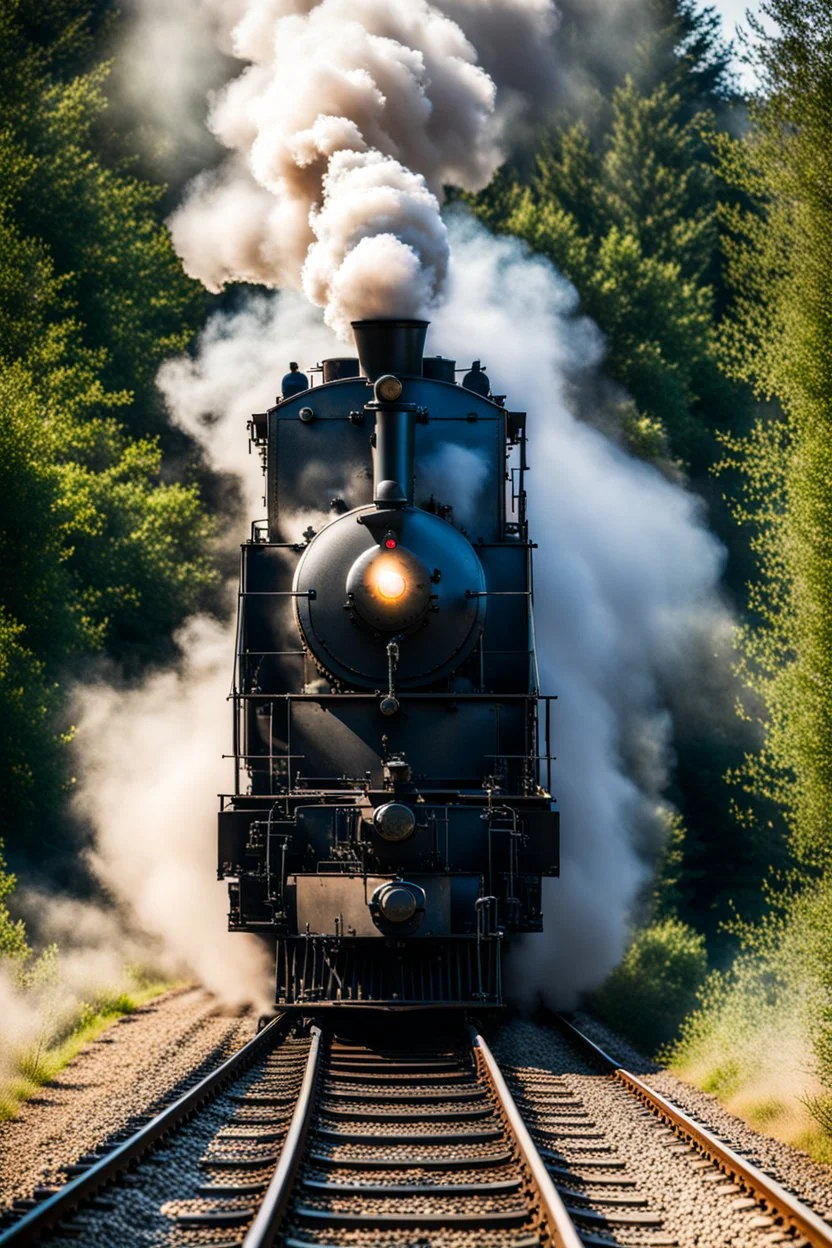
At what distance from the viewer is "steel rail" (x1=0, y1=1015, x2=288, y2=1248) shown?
6.54 metres

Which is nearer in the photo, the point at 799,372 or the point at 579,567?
the point at 799,372

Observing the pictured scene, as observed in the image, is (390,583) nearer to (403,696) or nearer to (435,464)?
(403,696)

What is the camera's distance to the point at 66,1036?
14453mm

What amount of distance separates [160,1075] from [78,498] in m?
10.5

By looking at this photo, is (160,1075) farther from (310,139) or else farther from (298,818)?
(310,139)

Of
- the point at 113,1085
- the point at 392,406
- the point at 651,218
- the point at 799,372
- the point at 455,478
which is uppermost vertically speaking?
the point at 651,218

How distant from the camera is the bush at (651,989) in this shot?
671 inches

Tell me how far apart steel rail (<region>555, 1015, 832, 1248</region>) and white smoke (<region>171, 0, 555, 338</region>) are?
7576mm

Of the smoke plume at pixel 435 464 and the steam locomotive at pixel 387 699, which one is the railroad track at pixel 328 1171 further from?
the smoke plume at pixel 435 464

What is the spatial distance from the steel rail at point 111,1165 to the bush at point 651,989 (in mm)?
6897

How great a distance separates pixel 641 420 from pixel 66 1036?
21042 mm

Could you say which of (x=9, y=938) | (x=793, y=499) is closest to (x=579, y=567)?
(x=793, y=499)

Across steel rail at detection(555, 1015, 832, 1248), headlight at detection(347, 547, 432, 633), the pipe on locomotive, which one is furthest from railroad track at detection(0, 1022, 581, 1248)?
the pipe on locomotive

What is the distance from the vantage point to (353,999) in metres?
11.2
